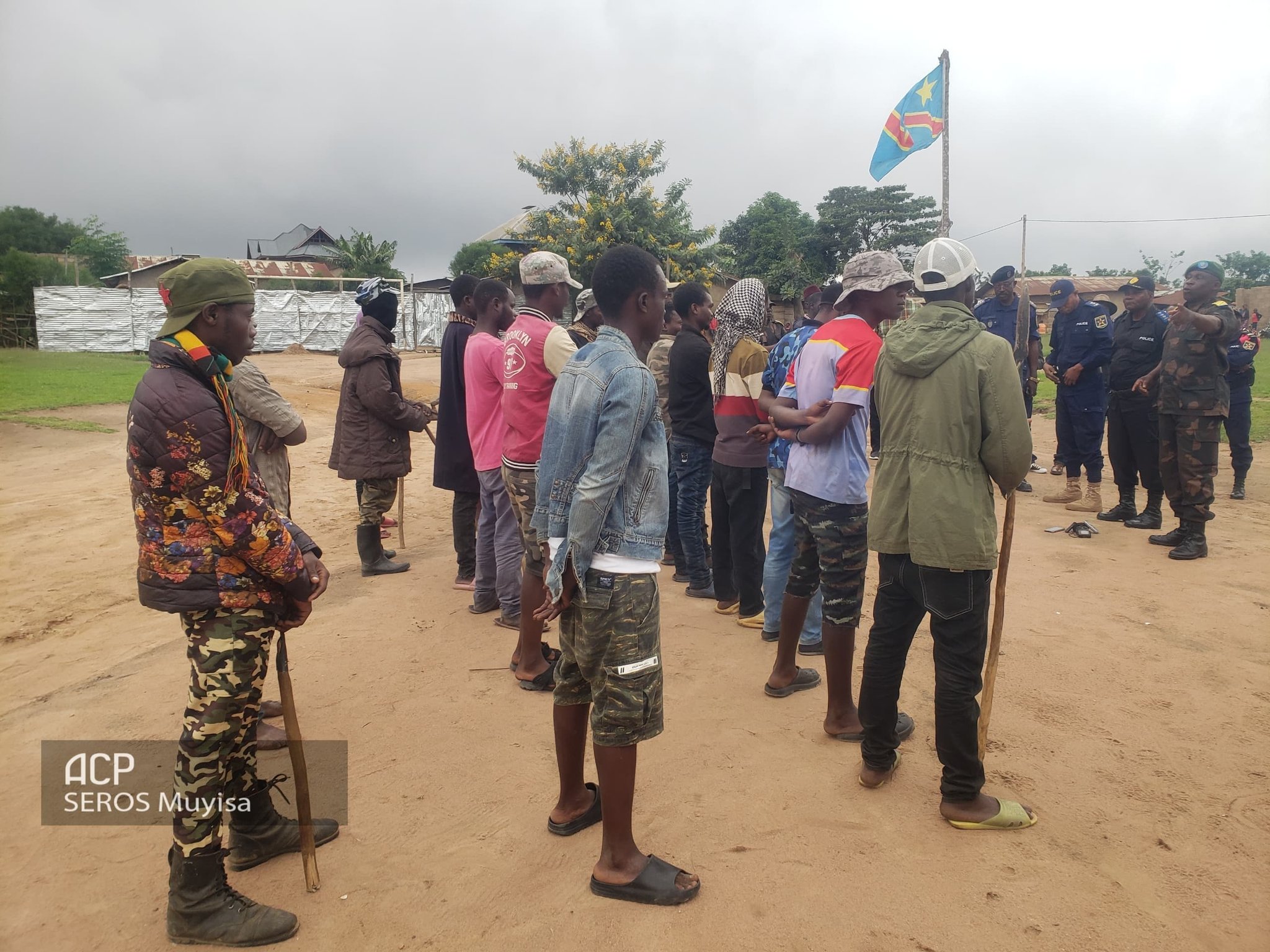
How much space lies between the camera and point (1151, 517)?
7246 millimetres

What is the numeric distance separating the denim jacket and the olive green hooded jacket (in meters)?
1.01

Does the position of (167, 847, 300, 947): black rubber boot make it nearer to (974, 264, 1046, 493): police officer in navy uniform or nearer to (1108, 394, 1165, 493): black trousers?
(1108, 394, 1165, 493): black trousers

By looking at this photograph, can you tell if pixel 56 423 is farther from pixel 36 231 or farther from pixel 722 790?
pixel 36 231

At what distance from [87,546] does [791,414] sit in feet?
20.6

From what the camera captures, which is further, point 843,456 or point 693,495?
point 693,495

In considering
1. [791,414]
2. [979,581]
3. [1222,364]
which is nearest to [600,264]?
[791,414]

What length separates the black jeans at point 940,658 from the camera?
2.85 m

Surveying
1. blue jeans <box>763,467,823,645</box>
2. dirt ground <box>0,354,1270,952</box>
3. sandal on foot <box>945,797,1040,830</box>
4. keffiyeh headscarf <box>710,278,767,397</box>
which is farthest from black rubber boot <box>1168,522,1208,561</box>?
sandal on foot <box>945,797,1040,830</box>

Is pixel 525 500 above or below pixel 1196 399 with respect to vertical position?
below

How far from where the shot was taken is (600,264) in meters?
2.65

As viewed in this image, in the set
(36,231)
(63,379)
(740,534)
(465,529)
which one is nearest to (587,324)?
(740,534)

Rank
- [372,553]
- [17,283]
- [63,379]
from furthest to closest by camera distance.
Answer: [17,283], [63,379], [372,553]

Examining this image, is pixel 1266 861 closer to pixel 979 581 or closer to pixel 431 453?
pixel 979 581

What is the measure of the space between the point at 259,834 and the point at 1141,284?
27.2ft
